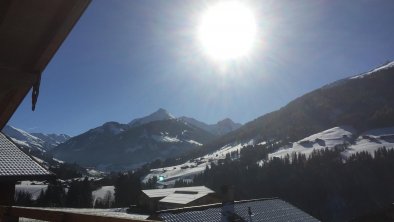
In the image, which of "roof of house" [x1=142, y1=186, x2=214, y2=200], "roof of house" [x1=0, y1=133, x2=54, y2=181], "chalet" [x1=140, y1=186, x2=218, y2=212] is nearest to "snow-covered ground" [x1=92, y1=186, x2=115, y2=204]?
"roof of house" [x1=142, y1=186, x2=214, y2=200]

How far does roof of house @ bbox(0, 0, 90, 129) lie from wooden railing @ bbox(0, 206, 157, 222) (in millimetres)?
1335

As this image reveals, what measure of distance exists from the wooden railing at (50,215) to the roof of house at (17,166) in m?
5.68

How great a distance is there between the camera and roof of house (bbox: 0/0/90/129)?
9.61 ft

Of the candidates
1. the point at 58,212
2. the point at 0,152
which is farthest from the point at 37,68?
the point at 0,152

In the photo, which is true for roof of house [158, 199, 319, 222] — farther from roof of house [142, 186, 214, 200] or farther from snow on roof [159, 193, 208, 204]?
roof of house [142, 186, 214, 200]

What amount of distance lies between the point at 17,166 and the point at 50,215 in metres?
8.20

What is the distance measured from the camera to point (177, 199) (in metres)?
61.0

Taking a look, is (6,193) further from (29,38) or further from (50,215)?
(29,38)

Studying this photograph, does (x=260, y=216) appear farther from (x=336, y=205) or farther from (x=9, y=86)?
(x=336, y=205)

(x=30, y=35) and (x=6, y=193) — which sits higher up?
(x=30, y=35)

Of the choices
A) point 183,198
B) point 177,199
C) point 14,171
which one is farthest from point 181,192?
point 14,171

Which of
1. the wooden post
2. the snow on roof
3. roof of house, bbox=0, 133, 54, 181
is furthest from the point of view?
the snow on roof

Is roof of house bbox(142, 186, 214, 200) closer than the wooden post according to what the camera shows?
No

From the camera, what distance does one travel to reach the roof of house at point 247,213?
1237 inches
